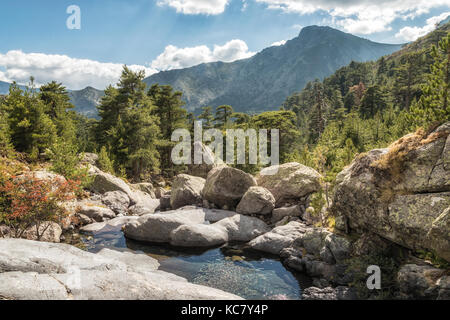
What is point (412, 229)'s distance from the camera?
388 inches

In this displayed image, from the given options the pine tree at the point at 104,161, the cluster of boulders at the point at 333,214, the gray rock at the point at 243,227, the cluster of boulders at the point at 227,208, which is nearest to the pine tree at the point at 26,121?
the pine tree at the point at 104,161

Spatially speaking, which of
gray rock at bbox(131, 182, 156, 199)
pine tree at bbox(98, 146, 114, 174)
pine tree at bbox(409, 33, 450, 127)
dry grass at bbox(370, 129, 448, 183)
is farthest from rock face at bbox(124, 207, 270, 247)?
pine tree at bbox(98, 146, 114, 174)

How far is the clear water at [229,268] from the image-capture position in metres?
11.9

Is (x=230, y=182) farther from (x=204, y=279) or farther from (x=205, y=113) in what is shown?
(x=205, y=113)

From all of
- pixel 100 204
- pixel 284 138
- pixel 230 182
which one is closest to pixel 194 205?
pixel 230 182

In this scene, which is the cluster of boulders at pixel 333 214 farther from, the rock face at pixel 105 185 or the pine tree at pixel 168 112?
the pine tree at pixel 168 112

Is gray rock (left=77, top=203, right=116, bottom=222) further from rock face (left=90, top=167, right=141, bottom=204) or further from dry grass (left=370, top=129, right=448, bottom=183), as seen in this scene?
dry grass (left=370, top=129, right=448, bottom=183)

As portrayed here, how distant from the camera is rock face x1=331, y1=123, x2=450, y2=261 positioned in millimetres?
9305

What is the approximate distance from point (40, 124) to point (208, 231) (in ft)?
80.2

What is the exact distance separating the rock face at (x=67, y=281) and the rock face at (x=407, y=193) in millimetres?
7169

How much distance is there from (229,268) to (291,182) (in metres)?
9.63

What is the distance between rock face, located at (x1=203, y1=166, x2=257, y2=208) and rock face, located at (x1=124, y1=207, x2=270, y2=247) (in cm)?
278

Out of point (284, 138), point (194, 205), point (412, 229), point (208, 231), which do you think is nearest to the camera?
point (412, 229)

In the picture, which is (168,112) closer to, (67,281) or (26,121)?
(26,121)
